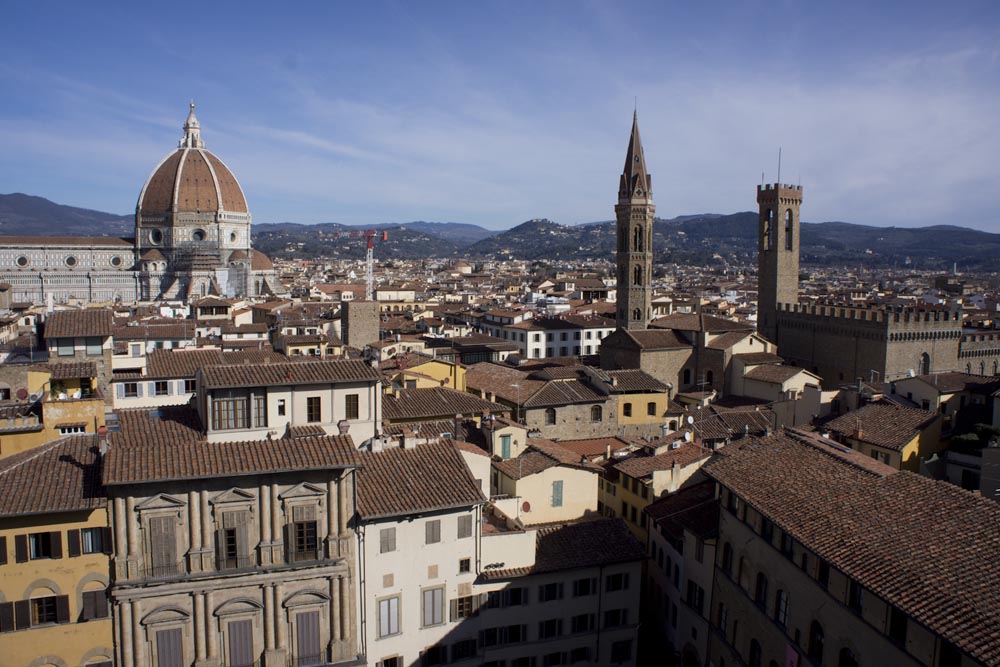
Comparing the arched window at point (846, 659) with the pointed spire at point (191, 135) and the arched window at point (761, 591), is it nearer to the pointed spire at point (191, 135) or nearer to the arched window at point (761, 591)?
the arched window at point (761, 591)

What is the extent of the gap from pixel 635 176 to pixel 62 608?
171 ft

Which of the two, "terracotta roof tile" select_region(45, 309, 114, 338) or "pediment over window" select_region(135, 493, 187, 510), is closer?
"pediment over window" select_region(135, 493, 187, 510)

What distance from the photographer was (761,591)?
1869cm

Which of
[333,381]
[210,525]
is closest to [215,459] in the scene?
[210,525]

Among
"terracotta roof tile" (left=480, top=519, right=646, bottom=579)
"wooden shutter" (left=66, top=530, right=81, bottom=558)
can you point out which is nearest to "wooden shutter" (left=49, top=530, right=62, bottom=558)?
"wooden shutter" (left=66, top=530, right=81, bottom=558)

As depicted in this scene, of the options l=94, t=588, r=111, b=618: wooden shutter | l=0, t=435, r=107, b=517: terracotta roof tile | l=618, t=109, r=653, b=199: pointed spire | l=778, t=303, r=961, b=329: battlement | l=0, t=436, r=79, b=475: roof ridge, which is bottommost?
l=94, t=588, r=111, b=618: wooden shutter

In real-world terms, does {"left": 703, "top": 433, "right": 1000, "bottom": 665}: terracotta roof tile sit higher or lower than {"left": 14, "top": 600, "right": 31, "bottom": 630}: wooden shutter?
higher

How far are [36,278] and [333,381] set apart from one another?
11780cm

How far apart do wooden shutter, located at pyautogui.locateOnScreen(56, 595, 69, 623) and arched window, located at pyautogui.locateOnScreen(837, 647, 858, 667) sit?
1546 cm

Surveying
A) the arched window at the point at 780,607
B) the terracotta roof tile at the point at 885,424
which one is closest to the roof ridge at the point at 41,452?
the arched window at the point at 780,607

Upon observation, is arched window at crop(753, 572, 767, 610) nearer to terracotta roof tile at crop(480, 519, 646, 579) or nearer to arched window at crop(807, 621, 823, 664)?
arched window at crop(807, 621, 823, 664)

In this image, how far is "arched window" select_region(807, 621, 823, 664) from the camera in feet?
53.6

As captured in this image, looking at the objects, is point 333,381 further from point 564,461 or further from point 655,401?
point 655,401

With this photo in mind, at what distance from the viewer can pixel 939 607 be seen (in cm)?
1295
